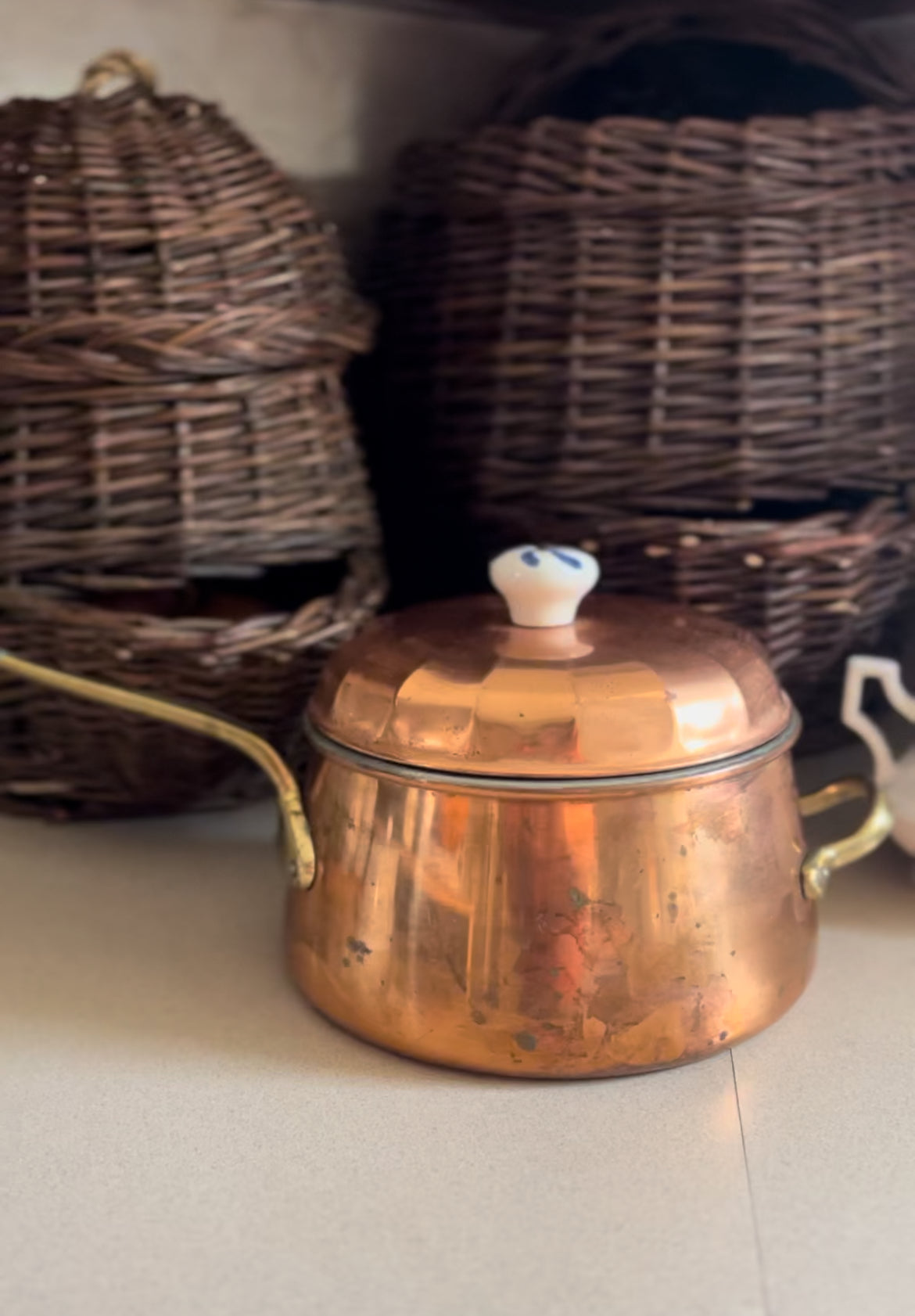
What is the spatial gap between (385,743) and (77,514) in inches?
9.0

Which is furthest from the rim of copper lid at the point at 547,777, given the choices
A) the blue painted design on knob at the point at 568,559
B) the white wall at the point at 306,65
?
the white wall at the point at 306,65

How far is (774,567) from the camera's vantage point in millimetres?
647

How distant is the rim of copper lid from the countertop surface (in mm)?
119

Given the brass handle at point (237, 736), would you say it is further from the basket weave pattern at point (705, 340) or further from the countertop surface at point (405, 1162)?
the basket weave pattern at point (705, 340)

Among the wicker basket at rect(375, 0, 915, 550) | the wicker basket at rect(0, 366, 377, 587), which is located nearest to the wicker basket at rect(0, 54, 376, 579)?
the wicker basket at rect(0, 366, 377, 587)

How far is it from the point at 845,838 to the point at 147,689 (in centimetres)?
33

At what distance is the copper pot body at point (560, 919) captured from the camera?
44 cm

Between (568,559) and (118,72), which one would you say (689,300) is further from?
(118,72)

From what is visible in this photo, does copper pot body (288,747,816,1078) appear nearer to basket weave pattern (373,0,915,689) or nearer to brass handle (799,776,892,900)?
brass handle (799,776,892,900)

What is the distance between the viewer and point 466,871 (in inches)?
17.4

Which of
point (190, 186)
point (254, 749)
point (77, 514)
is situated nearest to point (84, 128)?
point (190, 186)

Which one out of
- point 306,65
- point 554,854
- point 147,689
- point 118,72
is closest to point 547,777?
point 554,854

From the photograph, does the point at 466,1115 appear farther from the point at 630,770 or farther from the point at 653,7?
the point at 653,7

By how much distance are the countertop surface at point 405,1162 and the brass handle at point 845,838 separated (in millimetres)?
63
